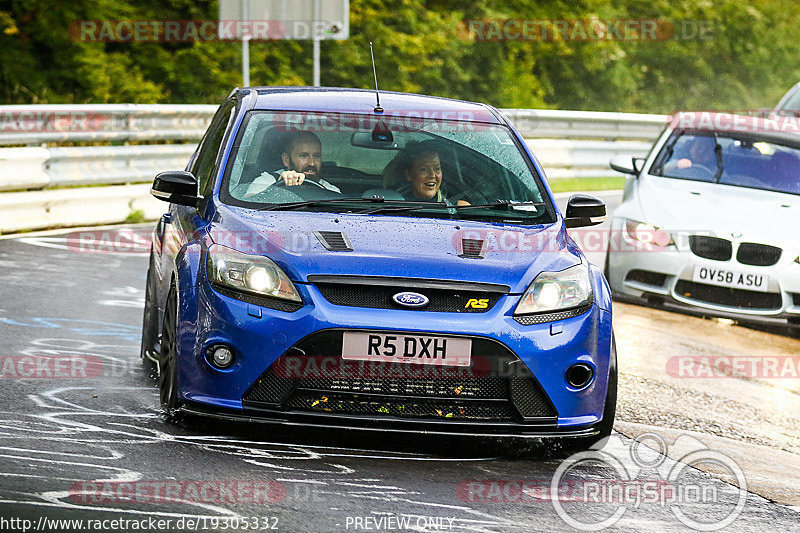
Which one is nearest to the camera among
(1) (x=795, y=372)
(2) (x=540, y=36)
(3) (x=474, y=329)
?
(3) (x=474, y=329)

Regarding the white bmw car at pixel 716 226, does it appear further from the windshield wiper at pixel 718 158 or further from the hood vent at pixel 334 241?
the hood vent at pixel 334 241

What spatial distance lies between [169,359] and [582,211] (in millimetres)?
2252

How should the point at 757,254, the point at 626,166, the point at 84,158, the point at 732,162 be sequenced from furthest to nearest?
the point at 84,158 → the point at 626,166 → the point at 732,162 → the point at 757,254

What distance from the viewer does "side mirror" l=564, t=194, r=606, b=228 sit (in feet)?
22.9

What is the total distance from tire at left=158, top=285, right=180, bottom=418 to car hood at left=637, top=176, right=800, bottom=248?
5476 millimetres

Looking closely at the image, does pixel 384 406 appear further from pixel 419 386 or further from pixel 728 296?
pixel 728 296

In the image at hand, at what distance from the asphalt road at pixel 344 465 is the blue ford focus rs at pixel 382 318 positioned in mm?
212

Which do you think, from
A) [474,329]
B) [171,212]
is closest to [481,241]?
[474,329]

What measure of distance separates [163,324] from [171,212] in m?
1.13

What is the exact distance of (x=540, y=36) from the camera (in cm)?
3156

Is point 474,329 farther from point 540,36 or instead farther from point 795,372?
point 540,36

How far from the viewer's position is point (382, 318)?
5.54 m

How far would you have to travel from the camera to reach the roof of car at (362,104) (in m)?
7.16

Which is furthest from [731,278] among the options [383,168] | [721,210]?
[383,168]
